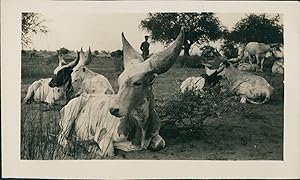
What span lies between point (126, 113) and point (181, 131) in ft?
0.60

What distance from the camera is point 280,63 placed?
4.70 feet

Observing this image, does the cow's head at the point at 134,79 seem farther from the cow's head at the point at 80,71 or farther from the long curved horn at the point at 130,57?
the cow's head at the point at 80,71

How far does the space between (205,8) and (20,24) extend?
0.59 m

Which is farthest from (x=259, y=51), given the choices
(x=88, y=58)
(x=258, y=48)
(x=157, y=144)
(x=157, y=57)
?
(x=88, y=58)

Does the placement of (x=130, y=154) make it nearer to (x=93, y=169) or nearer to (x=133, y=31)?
(x=93, y=169)

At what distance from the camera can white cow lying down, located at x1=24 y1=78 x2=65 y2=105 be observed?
142 cm

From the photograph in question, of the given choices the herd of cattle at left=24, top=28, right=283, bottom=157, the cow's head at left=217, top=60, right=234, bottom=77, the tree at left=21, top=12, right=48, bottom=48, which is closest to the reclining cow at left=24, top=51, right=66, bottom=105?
the herd of cattle at left=24, top=28, right=283, bottom=157

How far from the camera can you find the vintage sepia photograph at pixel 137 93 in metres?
1.42

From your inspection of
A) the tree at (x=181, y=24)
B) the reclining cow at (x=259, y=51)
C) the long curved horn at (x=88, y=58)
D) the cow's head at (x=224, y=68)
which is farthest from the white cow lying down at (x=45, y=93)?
the reclining cow at (x=259, y=51)

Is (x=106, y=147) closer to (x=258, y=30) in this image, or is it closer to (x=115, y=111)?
(x=115, y=111)

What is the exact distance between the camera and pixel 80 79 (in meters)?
1.43

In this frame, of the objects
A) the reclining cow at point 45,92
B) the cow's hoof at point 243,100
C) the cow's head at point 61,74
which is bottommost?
the cow's hoof at point 243,100

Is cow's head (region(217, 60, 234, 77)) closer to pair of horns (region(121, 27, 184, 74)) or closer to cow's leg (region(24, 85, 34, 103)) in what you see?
pair of horns (region(121, 27, 184, 74))

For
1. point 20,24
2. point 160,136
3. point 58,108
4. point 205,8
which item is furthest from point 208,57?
point 20,24
